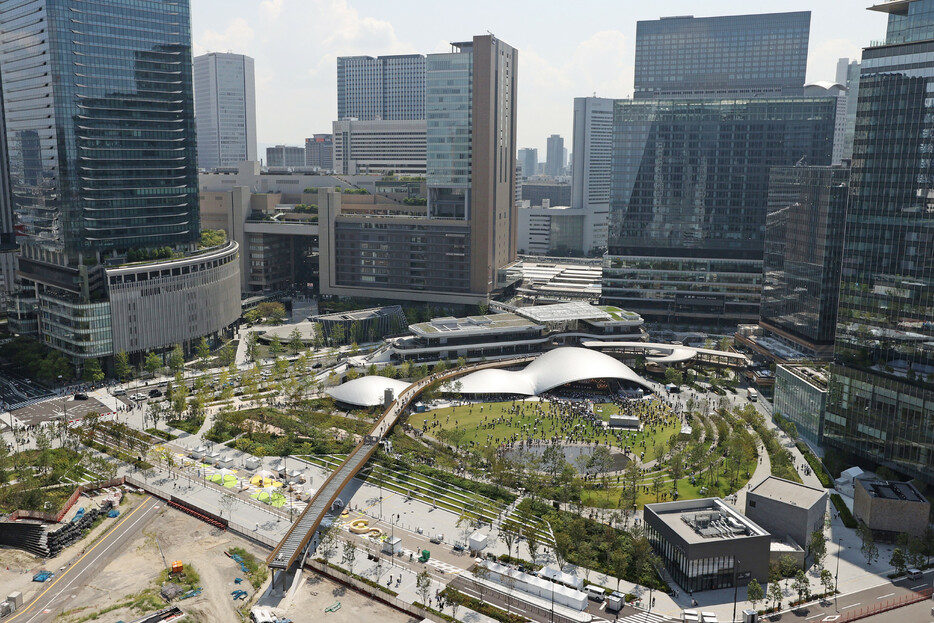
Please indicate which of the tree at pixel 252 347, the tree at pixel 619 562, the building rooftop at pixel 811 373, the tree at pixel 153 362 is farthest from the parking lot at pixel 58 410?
the building rooftop at pixel 811 373

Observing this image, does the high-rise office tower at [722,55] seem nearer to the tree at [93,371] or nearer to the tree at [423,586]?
the tree at [93,371]

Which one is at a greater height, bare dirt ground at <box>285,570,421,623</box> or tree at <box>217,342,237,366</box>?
tree at <box>217,342,237,366</box>

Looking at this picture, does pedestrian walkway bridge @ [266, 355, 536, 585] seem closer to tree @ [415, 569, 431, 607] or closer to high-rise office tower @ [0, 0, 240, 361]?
tree @ [415, 569, 431, 607]

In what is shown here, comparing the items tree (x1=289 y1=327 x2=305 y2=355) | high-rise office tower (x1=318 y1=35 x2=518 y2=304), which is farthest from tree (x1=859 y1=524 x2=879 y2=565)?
high-rise office tower (x1=318 y1=35 x2=518 y2=304)

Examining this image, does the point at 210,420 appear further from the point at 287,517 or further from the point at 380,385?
the point at 287,517

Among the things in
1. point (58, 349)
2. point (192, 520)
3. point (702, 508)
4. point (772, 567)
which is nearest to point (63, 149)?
point (58, 349)

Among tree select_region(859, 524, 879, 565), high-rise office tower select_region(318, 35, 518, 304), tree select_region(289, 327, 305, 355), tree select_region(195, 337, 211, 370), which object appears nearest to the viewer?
tree select_region(859, 524, 879, 565)
